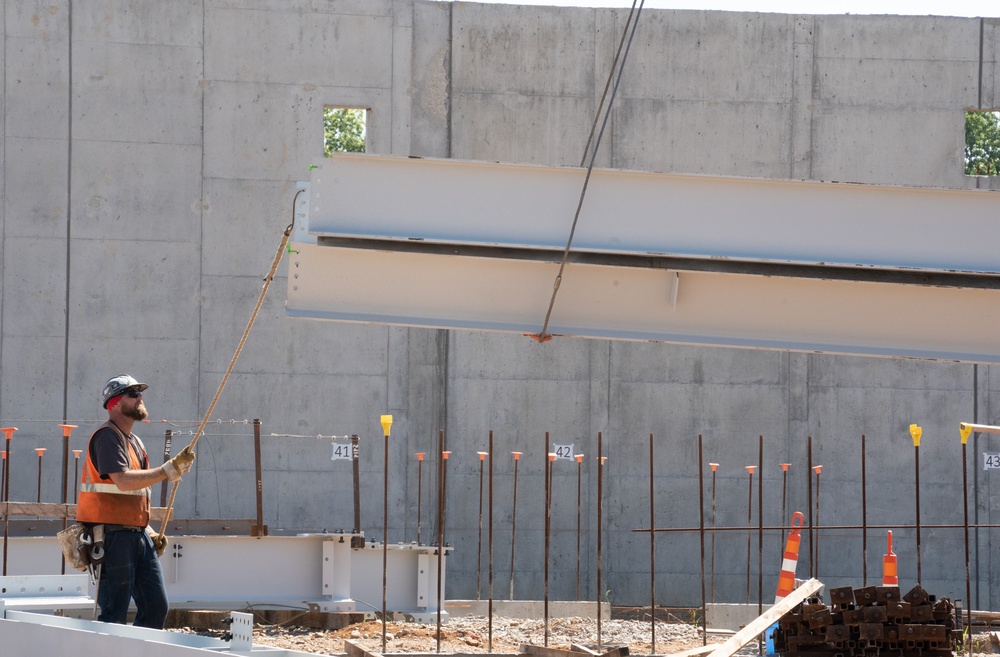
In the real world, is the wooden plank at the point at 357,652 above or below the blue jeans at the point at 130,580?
below

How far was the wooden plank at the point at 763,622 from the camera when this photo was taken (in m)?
7.80

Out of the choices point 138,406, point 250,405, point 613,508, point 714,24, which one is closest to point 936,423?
point 613,508

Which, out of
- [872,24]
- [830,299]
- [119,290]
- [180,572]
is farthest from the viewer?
[872,24]

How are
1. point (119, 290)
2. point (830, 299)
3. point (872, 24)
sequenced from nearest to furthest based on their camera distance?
point (830, 299)
point (119, 290)
point (872, 24)

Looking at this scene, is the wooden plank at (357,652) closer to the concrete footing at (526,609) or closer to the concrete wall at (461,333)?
the concrete footing at (526,609)

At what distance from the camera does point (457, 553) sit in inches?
653

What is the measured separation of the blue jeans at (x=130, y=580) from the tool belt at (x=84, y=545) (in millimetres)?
39

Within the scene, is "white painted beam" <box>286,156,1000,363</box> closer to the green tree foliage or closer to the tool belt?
the tool belt

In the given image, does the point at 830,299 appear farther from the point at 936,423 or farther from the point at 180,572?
the point at 936,423

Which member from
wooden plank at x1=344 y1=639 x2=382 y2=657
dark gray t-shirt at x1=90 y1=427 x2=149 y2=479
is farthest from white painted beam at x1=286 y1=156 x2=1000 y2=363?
wooden plank at x1=344 y1=639 x2=382 y2=657

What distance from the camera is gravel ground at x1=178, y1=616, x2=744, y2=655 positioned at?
10.1 m

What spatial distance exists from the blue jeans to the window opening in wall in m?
40.2

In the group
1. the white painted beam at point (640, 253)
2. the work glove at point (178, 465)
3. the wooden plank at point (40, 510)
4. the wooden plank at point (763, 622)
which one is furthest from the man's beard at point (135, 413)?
the wooden plank at point (40, 510)

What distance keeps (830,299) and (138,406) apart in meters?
3.76
